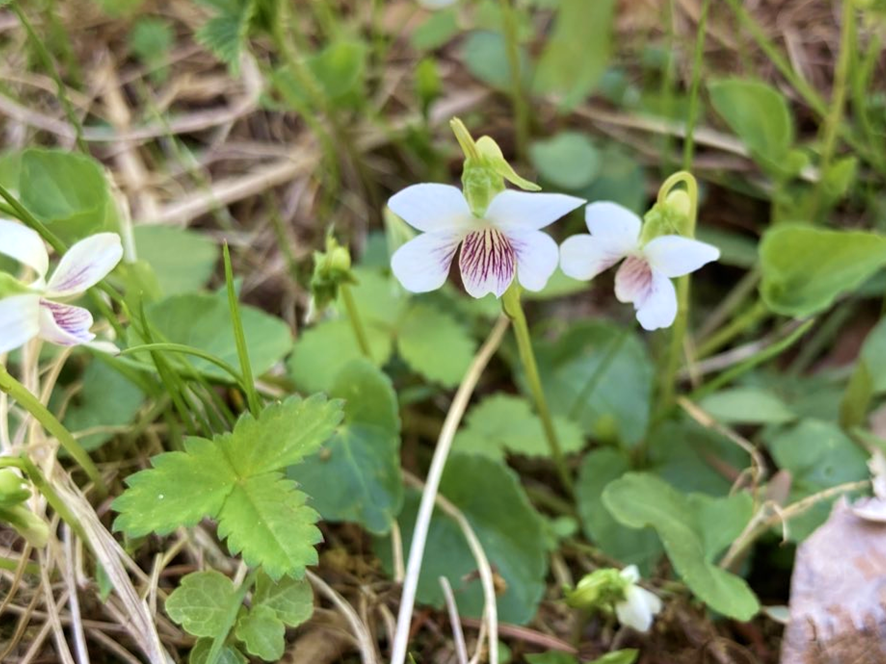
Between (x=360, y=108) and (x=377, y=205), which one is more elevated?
(x=360, y=108)

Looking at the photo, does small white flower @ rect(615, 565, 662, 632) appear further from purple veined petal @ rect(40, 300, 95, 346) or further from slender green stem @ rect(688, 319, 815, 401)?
purple veined petal @ rect(40, 300, 95, 346)

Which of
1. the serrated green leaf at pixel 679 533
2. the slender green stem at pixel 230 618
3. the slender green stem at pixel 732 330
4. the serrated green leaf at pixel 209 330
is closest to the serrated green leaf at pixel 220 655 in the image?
the slender green stem at pixel 230 618

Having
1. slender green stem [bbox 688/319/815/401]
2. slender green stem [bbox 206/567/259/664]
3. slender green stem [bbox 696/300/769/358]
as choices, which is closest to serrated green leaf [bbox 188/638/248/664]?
slender green stem [bbox 206/567/259/664]

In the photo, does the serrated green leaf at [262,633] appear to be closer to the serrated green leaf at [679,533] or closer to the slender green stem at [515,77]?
the serrated green leaf at [679,533]

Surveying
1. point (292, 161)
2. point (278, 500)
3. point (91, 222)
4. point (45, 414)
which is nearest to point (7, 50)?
point (292, 161)

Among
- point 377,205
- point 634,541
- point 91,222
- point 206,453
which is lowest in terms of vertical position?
point 634,541

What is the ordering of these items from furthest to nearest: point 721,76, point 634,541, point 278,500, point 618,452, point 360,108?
1. point 721,76
2. point 360,108
3. point 618,452
4. point 634,541
5. point 278,500

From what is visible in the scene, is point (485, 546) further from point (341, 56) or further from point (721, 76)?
point (721, 76)
